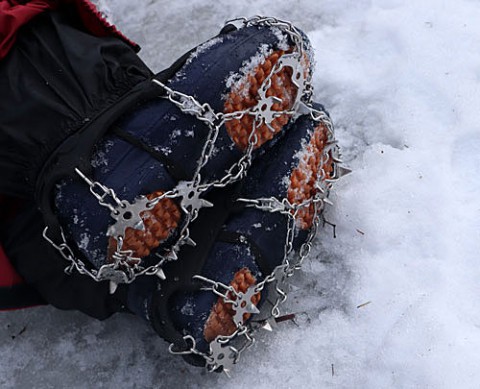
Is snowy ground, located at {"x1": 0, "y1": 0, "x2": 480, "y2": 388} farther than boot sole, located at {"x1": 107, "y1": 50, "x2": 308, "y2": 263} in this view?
Yes

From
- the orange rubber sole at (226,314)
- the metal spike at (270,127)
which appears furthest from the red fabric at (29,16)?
the orange rubber sole at (226,314)

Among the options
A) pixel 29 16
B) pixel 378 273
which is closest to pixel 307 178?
pixel 378 273

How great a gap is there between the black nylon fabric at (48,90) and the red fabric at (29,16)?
17 millimetres

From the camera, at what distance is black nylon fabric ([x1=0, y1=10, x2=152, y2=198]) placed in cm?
100

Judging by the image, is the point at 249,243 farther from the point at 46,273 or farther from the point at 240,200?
the point at 46,273

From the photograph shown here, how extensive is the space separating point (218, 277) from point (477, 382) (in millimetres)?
432

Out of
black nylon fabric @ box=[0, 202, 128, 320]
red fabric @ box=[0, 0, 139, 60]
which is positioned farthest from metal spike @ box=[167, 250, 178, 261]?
red fabric @ box=[0, 0, 139, 60]

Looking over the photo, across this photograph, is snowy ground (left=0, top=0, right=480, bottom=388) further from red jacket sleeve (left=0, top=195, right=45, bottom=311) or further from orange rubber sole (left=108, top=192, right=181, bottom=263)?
orange rubber sole (left=108, top=192, right=181, bottom=263)

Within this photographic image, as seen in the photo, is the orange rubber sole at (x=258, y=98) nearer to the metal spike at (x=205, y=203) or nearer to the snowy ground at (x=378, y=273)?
the metal spike at (x=205, y=203)

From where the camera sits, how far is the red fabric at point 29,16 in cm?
103

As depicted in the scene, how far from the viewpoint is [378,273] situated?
121cm

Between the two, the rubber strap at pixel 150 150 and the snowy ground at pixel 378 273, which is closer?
the rubber strap at pixel 150 150

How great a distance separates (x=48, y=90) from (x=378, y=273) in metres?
0.62

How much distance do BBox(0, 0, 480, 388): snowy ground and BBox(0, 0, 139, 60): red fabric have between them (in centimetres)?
49
